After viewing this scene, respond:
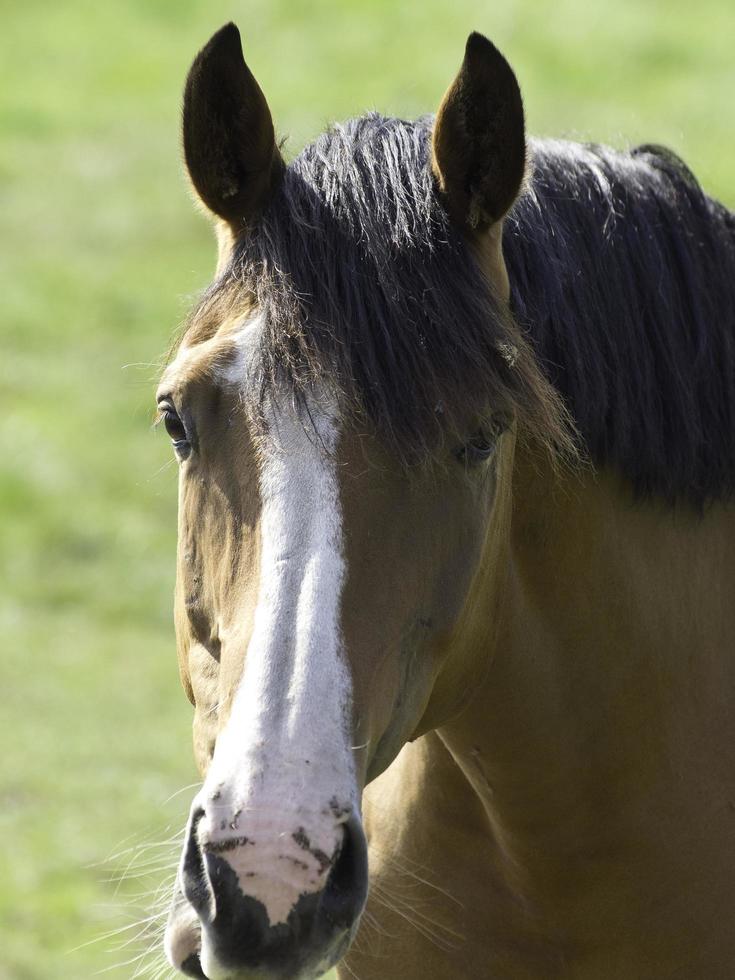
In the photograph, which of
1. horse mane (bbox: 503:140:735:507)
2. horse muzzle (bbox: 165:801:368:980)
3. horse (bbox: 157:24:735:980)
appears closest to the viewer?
horse muzzle (bbox: 165:801:368:980)

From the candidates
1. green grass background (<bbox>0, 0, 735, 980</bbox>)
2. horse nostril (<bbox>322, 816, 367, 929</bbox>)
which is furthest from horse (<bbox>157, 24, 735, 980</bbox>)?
green grass background (<bbox>0, 0, 735, 980</bbox>)

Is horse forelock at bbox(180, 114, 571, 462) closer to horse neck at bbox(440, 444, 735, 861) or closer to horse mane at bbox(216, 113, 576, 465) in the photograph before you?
horse mane at bbox(216, 113, 576, 465)

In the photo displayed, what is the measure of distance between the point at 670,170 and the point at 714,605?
0.92 m

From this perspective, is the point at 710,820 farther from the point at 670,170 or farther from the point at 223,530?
the point at 670,170

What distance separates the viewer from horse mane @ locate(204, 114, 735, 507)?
2305 mm

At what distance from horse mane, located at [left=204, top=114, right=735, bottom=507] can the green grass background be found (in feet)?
1.47

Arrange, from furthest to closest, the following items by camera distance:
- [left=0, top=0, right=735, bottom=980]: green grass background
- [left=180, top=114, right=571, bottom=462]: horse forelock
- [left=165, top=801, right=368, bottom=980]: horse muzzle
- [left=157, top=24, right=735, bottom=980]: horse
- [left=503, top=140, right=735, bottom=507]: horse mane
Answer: [left=0, top=0, right=735, bottom=980]: green grass background
[left=503, top=140, right=735, bottom=507]: horse mane
[left=180, top=114, right=571, bottom=462]: horse forelock
[left=157, top=24, right=735, bottom=980]: horse
[left=165, top=801, right=368, bottom=980]: horse muzzle

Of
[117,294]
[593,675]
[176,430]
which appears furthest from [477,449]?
[117,294]

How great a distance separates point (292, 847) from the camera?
6.39 ft

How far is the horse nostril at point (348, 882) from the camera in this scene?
79.4 inches

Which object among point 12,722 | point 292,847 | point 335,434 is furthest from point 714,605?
point 12,722

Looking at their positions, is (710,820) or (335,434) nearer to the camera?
(335,434)

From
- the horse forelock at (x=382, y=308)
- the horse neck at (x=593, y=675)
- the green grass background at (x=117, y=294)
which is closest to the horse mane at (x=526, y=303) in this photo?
the horse forelock at (x=382, y=308)

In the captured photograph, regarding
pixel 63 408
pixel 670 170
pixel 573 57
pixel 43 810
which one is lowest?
pixel 43 810
